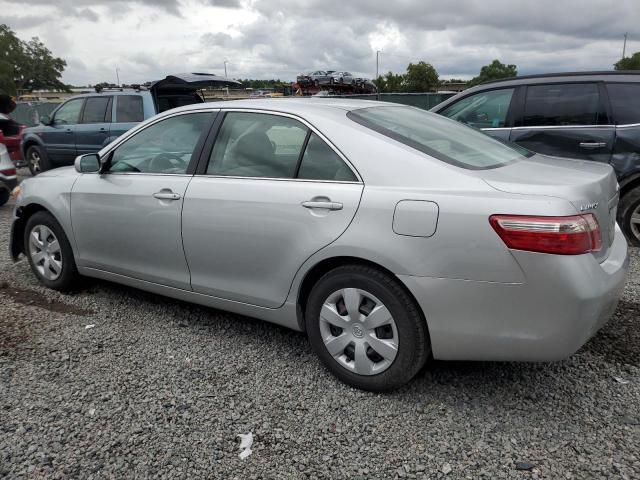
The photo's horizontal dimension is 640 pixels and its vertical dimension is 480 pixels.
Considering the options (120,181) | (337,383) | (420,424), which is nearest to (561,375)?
(420,424)

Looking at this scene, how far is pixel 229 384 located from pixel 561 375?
1886mm

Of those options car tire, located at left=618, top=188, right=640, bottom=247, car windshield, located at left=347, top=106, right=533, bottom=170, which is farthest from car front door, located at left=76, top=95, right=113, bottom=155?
car tire, located at left=618, top=188, right=640, bottom=247

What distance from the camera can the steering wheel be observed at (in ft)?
11.8

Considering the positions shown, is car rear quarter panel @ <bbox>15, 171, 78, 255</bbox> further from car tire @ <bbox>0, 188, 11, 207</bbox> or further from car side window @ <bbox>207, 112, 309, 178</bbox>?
car tire @ <bbox>0, 188, 11, 207</bbox>

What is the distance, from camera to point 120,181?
3830 millimetres

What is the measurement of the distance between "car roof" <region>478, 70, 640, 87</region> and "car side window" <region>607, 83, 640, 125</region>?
0.25 feet

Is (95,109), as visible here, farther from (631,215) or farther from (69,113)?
(631,215)

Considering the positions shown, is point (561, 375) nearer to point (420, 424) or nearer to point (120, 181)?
point (420, 424)

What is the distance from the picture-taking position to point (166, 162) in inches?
146

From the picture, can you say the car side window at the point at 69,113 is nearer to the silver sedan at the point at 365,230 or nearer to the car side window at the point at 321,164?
the silver sedan at the point at 365,230

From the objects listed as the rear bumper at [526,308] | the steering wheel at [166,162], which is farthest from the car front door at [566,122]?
the steering wheel at [166,162]

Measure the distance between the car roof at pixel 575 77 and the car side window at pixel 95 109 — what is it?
22.6ft

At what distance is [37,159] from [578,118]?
1030 cm

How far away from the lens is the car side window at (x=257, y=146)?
3.11 m
